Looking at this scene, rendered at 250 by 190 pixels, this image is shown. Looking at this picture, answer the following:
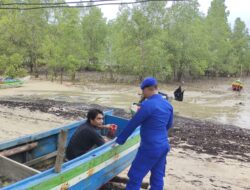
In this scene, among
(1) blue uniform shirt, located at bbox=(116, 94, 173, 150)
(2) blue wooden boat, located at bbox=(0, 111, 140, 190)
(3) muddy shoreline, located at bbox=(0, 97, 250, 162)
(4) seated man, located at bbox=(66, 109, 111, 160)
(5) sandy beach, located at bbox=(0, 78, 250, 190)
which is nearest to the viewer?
(2) blue wooden boat, located at bbox=(0, 111, 140, 190)

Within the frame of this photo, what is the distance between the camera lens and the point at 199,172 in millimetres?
8516

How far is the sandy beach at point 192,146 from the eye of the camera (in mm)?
7961

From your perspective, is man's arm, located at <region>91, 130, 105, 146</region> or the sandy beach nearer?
man's arm, located at <region>91, 130, 105, 146</region>

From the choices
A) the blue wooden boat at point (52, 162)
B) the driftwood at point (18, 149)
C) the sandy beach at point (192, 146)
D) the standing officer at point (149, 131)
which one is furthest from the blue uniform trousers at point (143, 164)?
the driftwood at point (18, 149)

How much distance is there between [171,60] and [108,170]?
36577mm

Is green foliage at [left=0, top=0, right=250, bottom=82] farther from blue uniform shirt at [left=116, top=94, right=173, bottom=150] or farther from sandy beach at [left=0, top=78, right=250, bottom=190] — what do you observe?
blue uniform shirt at [left=116, top=94, right=173, bottom=150]

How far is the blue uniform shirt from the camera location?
16.9 feet

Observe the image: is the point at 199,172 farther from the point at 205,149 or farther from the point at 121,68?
the point at 121,68

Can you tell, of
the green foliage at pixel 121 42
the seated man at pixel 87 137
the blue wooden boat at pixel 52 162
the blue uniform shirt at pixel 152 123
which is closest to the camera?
the blue wooden boat at pixel 52 162

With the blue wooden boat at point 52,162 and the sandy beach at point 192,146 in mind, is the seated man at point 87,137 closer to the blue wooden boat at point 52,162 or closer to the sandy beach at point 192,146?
the blue wooden boat at point 52,162

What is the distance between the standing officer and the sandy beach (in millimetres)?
2212

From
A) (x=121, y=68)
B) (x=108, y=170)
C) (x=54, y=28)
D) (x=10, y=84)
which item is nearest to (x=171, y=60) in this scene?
(x=121, y=68)

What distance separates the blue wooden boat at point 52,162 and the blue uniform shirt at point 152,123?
85 centimetres

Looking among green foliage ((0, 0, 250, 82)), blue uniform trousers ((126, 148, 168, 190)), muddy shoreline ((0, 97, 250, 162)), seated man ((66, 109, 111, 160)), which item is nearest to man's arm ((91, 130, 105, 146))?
seated man ((66, 109, 111, 160))
